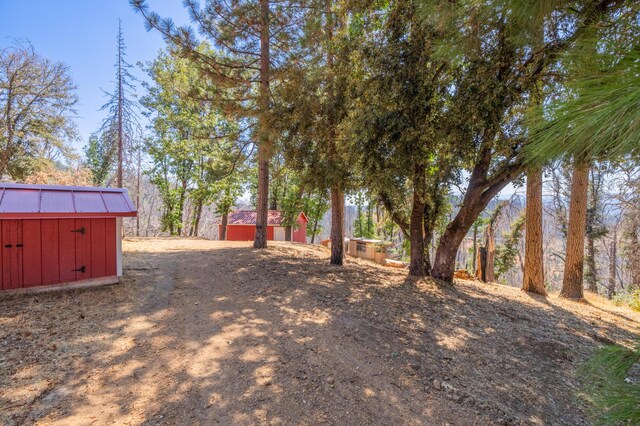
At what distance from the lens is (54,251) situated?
4.71 metres

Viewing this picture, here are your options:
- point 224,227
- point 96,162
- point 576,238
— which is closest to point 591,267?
point 576,238

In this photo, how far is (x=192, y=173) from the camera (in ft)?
59.5

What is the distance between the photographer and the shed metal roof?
4.13m

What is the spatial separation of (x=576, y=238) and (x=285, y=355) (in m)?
8.63

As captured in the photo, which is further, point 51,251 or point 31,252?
point 51,251

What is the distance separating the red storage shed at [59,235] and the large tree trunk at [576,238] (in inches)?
418

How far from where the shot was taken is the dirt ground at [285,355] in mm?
2285

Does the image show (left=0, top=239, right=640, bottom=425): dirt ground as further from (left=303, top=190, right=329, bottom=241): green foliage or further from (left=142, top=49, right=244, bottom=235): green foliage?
(left=303, top=190, right=329, bottom=241): green foliage

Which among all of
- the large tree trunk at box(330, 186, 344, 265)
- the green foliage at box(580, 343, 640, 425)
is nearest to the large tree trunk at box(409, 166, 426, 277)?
the large tree trunk at box(330, 186, 344, 265)

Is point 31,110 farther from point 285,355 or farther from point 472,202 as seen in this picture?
point 472,202

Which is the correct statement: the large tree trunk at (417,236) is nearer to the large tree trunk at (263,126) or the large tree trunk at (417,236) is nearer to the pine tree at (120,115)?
the large tree trunk at (263,126)

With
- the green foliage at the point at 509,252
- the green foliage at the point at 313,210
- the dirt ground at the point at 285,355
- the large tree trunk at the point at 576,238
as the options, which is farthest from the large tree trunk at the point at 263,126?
the green foliage at the point at 509,252

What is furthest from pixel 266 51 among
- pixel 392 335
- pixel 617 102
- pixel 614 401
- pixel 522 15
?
pixel 614 401

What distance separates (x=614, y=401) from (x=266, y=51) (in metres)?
9.50
